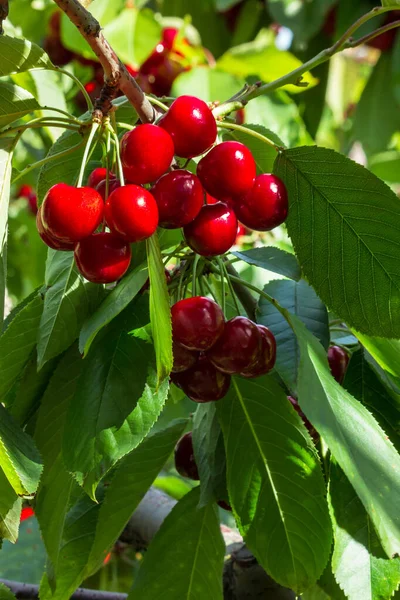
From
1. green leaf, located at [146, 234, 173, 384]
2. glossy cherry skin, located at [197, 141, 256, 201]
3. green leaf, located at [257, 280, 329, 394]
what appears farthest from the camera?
green leaf, located at [257, 280, 329, 394]

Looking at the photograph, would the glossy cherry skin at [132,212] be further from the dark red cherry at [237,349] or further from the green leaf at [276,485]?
the green leaf at [276,485]

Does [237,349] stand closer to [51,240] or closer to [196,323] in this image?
[196,323]

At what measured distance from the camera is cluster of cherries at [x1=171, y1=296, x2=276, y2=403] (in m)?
0.85

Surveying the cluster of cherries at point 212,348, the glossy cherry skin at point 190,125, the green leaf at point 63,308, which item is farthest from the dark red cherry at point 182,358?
the glossy cherry skin at point 190,125

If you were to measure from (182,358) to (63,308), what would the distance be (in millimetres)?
139

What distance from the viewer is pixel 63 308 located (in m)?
0.87

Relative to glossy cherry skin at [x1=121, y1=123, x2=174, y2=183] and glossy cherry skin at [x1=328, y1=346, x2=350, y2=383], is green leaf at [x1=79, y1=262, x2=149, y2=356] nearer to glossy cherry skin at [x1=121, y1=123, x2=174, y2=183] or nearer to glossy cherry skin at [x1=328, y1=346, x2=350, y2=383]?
glossy cherry skin at [x1=121, y1=123, x2=174, y2=183]

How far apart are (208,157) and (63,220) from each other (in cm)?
17

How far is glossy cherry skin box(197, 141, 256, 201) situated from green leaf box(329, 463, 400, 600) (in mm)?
341

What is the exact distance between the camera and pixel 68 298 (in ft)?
2.87

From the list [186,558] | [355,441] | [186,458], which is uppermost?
[355,441]

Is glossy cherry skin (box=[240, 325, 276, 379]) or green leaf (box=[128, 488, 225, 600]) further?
A: green leaf (box=[128, 488, 225, 600])

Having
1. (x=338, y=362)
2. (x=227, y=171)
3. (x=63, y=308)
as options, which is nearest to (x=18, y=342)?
(x=63, y=308)

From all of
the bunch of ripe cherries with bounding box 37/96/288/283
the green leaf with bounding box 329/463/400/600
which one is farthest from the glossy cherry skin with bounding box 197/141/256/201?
the green leaf with bounding box 329/463/400/600
